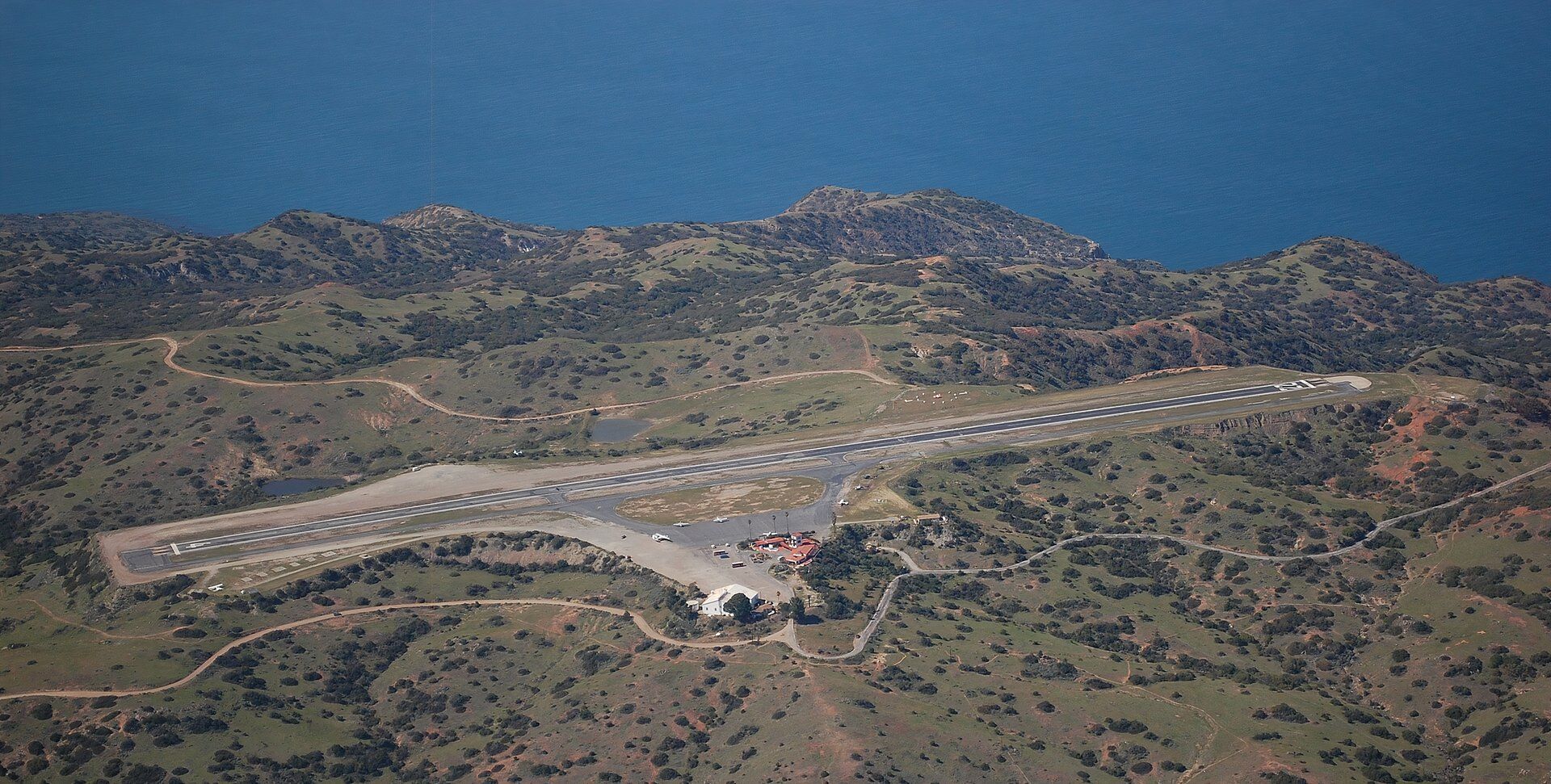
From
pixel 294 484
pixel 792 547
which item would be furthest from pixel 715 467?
pixel 294 484

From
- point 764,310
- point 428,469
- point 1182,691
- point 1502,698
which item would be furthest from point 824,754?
point 764,310

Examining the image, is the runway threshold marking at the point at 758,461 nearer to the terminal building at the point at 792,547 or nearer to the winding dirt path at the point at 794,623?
the winding dirt path at the point at 794,623

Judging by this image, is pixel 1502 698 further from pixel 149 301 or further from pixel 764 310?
pixel 149 301

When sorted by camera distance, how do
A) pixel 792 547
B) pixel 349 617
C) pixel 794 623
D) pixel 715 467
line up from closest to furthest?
pixel 794 623 < pixel 349 617 < pixel 792 547 < pixel 715 467

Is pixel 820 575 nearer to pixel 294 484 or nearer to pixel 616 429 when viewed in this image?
pixel 616 429

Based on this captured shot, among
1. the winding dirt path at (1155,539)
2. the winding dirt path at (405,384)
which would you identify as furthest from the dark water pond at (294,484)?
the winding dirt path at (1155,539)

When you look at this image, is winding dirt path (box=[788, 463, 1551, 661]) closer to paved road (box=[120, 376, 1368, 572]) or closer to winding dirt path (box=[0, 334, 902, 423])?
paved road (box=[120, 376, 1368, 572])

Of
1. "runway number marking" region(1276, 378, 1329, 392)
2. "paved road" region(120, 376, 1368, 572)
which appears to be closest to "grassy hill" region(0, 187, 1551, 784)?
"paved road" region(120, 376, 1368, 572)
